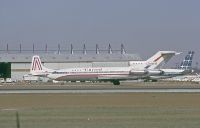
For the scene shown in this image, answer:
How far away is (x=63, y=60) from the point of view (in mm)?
171250

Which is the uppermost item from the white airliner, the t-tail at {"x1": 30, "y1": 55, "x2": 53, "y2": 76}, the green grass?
the t-tail at {"x1": 30, "y1": 55, "x2": 53, "y2": 76}

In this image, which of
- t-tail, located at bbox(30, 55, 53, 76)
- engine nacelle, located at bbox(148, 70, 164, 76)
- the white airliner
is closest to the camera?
the white airliner

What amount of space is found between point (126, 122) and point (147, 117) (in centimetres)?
325

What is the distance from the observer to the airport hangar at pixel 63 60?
166250 mm

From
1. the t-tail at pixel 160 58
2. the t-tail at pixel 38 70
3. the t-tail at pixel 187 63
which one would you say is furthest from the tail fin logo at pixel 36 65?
the t-tail at pixel 187 63

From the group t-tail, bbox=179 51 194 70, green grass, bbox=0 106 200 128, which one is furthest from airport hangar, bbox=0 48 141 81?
green grass, bbox=0 106 200 128

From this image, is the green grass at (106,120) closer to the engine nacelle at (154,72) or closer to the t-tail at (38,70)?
the engine nacelle at (154,72)

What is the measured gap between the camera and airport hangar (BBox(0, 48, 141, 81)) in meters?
166

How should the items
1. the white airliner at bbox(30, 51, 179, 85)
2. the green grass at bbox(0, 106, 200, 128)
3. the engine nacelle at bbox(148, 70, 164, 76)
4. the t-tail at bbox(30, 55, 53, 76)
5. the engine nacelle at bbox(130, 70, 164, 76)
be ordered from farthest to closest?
the t-tail at bbox(30, 55, 53, 76)
the engine nacelle at bbox(148, 70, 164, 76)
the engine nacelle at bbox(130, 70, 164, 76)
the white airliner at bbox(30, 51, 179, 85)
the green grass at bbox(0, 106, 200, 128)

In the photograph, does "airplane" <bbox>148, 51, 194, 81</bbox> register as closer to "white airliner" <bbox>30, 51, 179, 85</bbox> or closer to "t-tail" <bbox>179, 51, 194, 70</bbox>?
"t-tail" <bbox>179, 51, 194, 70</bbox>

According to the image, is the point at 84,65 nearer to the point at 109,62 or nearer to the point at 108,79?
the point at 109,62

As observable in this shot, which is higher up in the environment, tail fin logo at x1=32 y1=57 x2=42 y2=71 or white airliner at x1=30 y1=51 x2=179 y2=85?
tail fin logo at x1=32 y1=57 x2=42 y2=71

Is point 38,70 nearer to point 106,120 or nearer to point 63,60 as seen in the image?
point 63,60

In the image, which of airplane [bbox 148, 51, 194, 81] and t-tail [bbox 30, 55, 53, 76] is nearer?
t-tail [bbox 30, 55, 53, 76]
